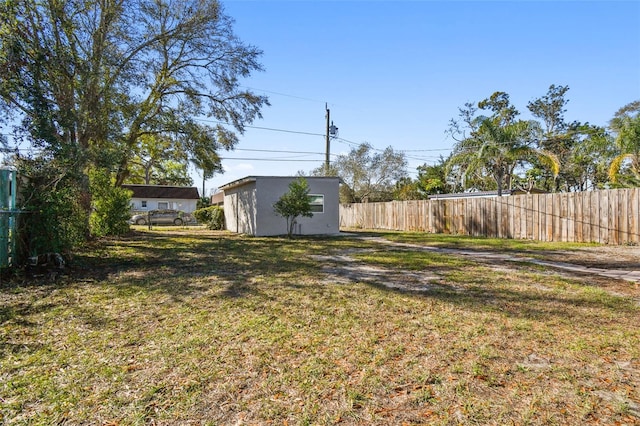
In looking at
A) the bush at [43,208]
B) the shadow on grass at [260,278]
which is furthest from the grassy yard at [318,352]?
the bush at [43,208]

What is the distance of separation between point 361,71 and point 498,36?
7.13 m

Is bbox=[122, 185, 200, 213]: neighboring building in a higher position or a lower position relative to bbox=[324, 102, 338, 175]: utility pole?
lower

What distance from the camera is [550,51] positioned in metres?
14.0

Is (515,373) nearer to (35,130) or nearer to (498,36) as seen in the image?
(35,130)

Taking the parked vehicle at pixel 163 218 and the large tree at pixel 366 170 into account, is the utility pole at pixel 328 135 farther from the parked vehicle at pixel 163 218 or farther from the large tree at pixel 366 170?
the parked vehicle at pixel 163 218

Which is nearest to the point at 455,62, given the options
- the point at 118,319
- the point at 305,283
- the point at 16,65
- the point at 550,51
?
the point at 550,51

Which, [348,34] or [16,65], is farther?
[348,34]

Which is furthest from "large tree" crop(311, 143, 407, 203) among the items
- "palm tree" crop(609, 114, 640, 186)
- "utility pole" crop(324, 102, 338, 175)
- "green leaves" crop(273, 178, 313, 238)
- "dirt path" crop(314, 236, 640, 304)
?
"dirt path" crop(314, 236, 640, 304)

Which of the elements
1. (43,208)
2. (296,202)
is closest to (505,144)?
(296,202)

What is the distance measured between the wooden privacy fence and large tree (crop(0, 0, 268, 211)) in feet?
33.3

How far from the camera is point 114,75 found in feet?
33.7

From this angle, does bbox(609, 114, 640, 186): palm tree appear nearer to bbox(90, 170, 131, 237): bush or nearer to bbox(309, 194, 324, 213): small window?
bbox(309, 194, 324, 213): small window

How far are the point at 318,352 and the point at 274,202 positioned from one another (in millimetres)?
13613

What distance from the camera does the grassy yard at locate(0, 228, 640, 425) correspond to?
223cm
